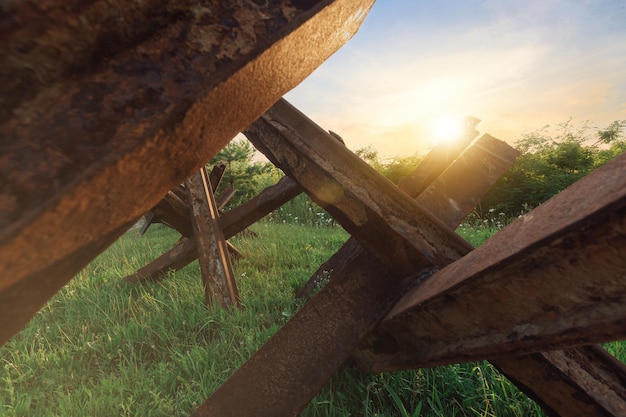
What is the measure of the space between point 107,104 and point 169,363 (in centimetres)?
237

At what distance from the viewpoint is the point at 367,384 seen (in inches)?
71.0

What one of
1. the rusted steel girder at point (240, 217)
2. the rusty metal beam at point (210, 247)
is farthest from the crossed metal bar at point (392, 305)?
the rusted steel girder at point (240, 217)

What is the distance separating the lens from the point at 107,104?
0.38 meters

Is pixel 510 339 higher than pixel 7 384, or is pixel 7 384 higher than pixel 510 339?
pixel 7 384

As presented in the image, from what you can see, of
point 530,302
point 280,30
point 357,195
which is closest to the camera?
point 280,30

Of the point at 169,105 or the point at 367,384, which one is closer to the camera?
the point at 169,105

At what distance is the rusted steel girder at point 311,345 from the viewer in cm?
118

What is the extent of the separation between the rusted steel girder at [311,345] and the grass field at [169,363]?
0.65 m

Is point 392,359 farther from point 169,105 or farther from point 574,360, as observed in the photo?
point 169,105

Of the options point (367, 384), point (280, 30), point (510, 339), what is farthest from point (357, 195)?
point (367, 384)

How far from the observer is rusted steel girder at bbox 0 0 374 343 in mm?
331

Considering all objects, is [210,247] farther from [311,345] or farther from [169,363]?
[311,345]

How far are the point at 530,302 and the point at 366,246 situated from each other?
0.60 m

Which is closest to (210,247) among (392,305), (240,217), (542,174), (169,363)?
(240,217)
